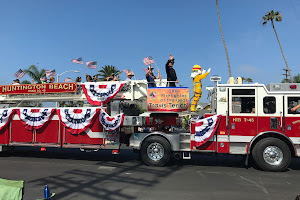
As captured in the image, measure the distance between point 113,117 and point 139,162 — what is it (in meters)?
2.00

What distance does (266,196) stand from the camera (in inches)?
204

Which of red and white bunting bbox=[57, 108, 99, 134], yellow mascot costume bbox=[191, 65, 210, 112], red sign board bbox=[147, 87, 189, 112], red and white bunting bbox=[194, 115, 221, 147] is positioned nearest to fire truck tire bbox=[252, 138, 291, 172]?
red and white bunting bbox=[194, 115, 221, 147]

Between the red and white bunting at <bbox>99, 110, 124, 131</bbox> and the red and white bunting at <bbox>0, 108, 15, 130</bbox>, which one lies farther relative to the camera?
the red and white bunting at <bbox>0, 108, 15, 130</bbox>

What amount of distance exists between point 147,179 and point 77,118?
368 cm

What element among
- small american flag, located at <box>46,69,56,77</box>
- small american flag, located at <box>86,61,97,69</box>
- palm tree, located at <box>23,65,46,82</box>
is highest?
palm tree, located at <box>23,65,46,82</box>

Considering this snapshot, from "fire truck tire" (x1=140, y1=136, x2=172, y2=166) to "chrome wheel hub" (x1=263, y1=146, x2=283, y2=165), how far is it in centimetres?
→ 302

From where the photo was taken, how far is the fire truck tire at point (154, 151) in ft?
25.9

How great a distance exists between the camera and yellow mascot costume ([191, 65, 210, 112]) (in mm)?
8141

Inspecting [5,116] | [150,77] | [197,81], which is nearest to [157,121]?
[150,77]

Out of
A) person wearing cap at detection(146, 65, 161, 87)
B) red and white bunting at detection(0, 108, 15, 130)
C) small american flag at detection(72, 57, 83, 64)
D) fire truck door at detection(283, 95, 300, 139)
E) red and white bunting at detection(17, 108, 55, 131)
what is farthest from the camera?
small american flag at detection(72, 57, 83, 64)

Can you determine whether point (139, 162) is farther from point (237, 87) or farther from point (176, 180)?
Answer: point (237, 87)

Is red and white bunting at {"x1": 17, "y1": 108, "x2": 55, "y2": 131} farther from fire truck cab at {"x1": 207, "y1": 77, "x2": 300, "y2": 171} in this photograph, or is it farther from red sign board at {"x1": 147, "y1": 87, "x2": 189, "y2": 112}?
fire truck cab at {"x1": 207, "y1": 77, "x2": 300, "y2": 171}

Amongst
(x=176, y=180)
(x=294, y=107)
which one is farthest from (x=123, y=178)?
(x=294, y=107)

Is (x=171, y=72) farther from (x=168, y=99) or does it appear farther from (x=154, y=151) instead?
(x=154, y=151)
